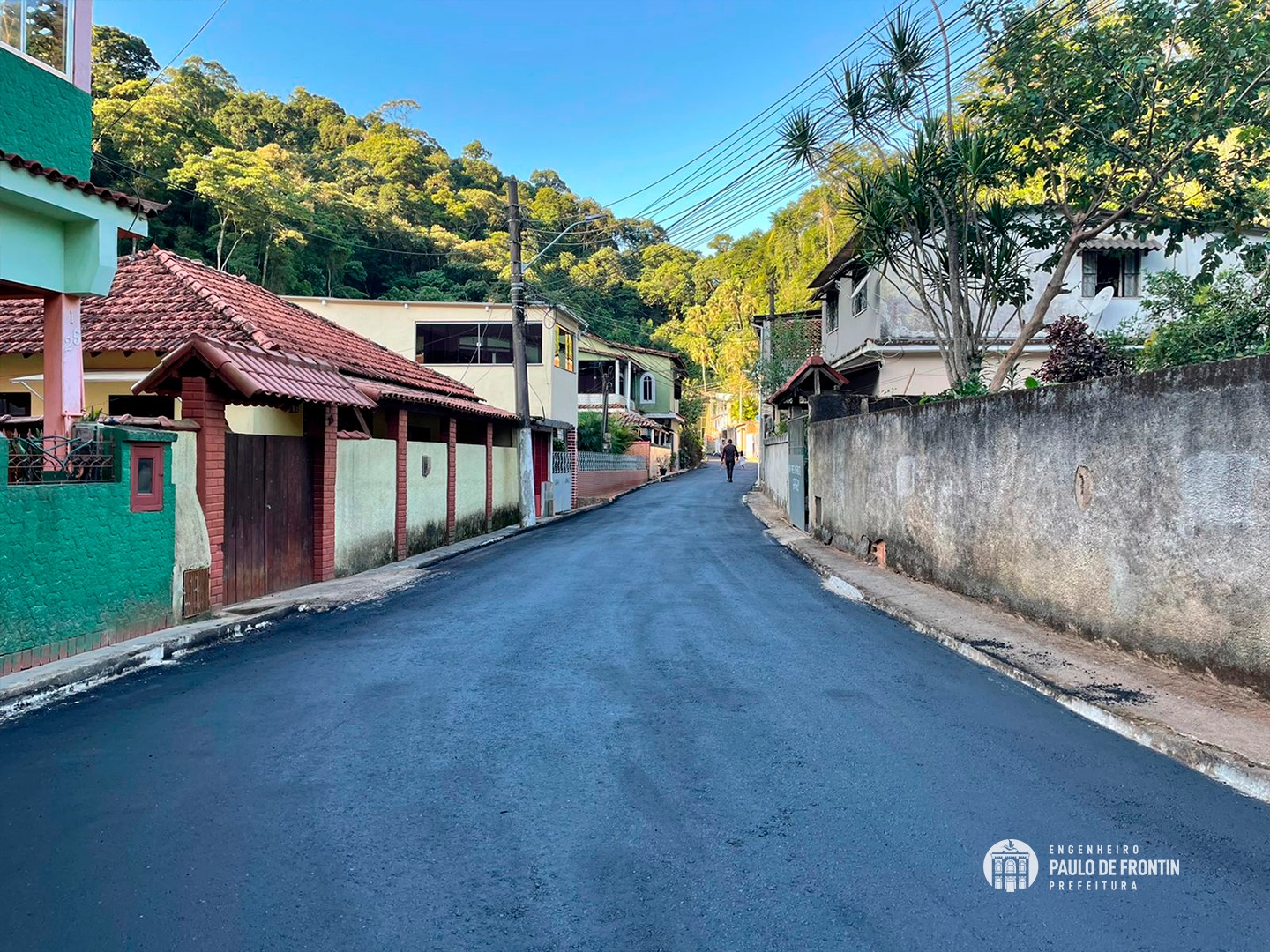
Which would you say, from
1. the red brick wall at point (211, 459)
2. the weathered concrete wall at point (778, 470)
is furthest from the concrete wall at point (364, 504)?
the weathered concrete wall at point (778, 470)

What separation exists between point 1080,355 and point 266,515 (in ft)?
36.6

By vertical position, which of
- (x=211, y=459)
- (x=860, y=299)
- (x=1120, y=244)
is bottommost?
(x=211, y=459)

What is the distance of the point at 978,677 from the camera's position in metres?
6.00

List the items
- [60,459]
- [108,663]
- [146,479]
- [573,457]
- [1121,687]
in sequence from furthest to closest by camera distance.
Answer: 1. [573,457]
2. [146,479]
3. [60,459]
4. [108,663]
5. [1121,687]

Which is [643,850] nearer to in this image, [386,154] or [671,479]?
[671,479]

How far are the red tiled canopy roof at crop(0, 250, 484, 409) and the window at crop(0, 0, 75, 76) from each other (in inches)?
129

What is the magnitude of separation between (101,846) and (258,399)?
6183 millimetres

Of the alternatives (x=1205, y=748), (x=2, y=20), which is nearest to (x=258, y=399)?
(x=2, y=20)

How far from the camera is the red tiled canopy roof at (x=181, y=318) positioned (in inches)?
462

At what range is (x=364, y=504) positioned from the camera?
41.2 feet

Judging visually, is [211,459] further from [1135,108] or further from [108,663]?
[1135,108]

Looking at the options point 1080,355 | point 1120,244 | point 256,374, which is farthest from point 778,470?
point 256,374

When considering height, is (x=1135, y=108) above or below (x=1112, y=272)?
above

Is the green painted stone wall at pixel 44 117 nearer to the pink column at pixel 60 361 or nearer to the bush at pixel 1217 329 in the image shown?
the pink column at pixel 60 361
